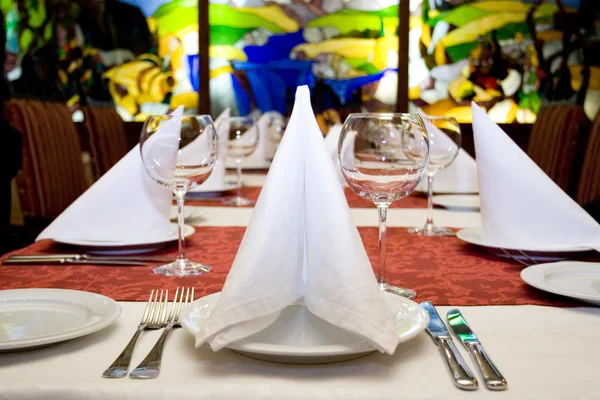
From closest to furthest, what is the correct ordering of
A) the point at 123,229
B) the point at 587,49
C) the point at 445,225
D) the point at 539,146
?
the point at 123,229
the point at 445,225
the point at 539,146
the point at 587,49

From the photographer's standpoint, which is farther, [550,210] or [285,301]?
[550,210]

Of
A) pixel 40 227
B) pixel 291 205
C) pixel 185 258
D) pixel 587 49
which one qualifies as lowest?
pixel 40 227

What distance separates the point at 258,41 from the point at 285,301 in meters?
4.81

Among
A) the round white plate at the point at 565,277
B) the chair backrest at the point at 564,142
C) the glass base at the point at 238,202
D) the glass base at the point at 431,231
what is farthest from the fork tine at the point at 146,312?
the chair backrest at the point at 564,142

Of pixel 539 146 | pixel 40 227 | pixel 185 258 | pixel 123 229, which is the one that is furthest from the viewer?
pixel 539 146

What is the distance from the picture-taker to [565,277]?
941 millimetres

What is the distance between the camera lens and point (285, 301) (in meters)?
0.64

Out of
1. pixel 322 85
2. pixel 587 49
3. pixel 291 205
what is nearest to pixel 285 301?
pixel 291 205

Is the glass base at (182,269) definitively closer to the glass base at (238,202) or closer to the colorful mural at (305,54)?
the glass base at (238,202)

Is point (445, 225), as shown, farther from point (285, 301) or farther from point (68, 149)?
point (68, 149)

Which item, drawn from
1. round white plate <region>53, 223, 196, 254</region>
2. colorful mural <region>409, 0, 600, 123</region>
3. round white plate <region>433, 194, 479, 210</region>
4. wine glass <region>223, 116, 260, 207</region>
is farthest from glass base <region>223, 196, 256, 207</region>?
colorful mural <region>409, 0, 600, 123</region>

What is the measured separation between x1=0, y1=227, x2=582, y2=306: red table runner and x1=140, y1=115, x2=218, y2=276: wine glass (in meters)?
0.08

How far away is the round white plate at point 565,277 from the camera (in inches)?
33.7

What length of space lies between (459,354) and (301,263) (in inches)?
6.7
